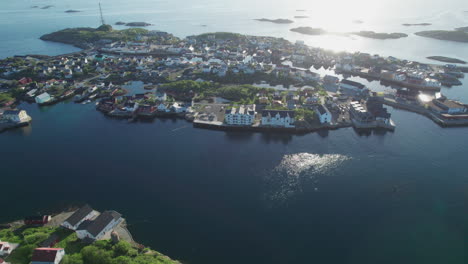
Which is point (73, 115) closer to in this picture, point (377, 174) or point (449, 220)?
Answer: point (377, 174)

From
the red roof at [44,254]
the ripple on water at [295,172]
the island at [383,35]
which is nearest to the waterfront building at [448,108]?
the ripple on water at [295,172]

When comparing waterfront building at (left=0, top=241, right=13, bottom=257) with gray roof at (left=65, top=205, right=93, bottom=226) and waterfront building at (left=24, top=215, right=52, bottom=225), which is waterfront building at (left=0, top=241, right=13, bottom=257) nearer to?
waterfront building at (left=24, top=215, right=52, bottom=225)

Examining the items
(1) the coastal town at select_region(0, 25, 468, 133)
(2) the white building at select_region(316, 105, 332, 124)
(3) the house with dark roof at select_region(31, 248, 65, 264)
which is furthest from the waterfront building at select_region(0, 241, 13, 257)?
(2) the white building at select_region(316, 105, 332, 124)

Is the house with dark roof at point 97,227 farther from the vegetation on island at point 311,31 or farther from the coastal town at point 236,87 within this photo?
the vegetation on island at point 311,31

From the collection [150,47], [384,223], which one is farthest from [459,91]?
[150,47]

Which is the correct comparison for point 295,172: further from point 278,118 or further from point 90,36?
point 90,36

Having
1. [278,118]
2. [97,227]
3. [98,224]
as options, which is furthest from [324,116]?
[97,227]
